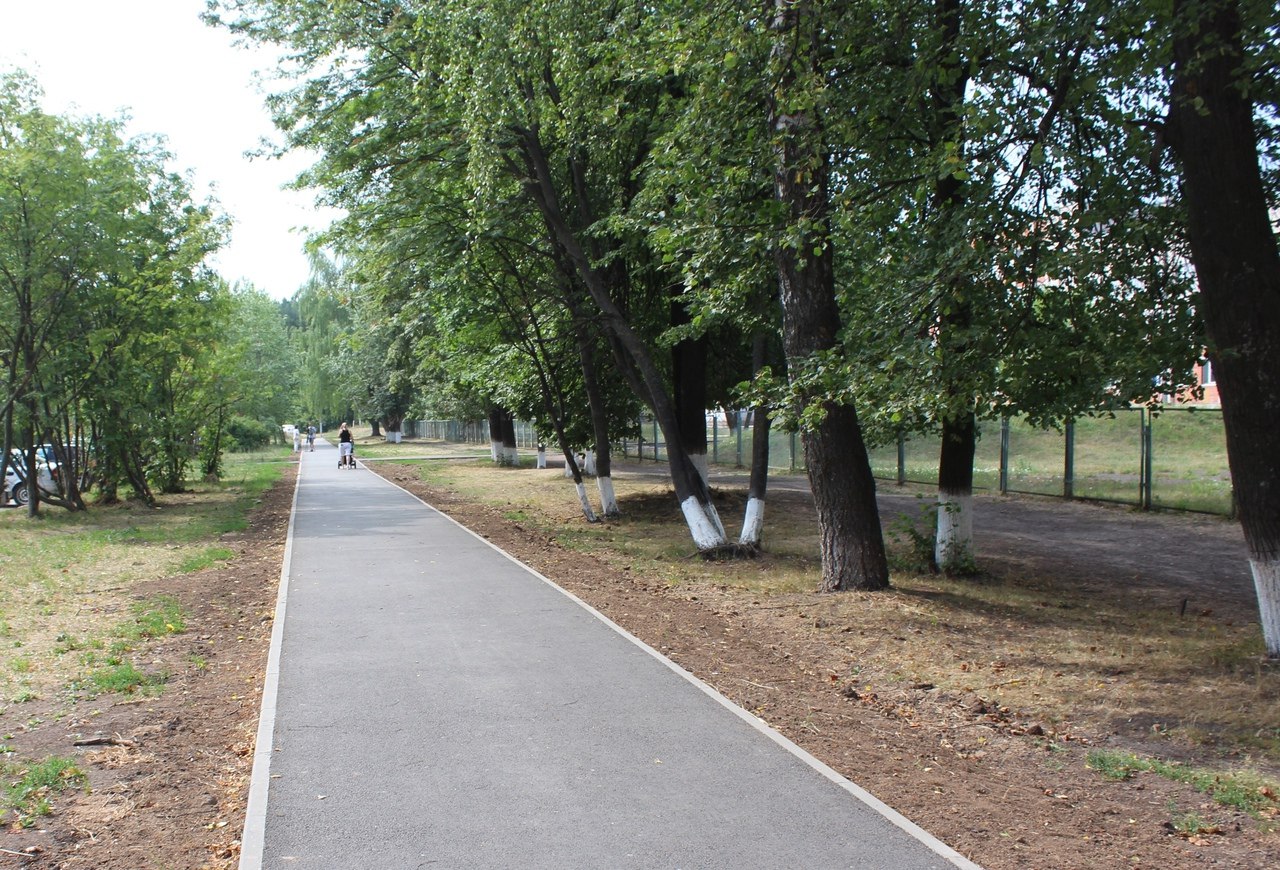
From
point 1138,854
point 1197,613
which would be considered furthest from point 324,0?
point 1138,854

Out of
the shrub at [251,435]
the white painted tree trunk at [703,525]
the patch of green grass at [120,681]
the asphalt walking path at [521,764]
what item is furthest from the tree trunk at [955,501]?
the shrub at [251,435]

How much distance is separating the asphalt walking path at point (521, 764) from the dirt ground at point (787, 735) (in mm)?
243

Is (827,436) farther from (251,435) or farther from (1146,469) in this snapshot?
(251,435)

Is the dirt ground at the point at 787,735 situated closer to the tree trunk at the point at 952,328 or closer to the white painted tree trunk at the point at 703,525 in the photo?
the tree trunk at the point at 952,328

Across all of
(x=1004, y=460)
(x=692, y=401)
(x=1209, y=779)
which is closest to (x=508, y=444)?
(x=1004, y=460)

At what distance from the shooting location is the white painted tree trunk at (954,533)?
464 inches

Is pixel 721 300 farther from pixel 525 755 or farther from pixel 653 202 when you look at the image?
pixel 525 755

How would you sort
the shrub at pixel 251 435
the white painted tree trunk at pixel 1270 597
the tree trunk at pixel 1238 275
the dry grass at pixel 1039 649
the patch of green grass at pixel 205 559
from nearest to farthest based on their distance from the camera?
the dry grass at pixel 1039 649 → the tree trunk at pixel 1238 275 → the white painted tree trunk at pixel 1270 597 → the patch of green grass at pixel 205 559 → the shrub at pixel 251 435

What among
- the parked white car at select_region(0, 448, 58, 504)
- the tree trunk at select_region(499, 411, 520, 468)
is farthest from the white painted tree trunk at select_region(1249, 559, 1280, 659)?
the tree trunk at select_region(499, 411, 520, 468)

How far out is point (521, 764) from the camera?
220 inches

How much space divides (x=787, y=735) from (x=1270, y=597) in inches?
155

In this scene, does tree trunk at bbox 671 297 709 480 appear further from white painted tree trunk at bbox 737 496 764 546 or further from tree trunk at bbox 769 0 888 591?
tree trunk at bbox 769 0 888 591

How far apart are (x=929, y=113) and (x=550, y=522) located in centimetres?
1179

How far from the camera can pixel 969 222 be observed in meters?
8.23
